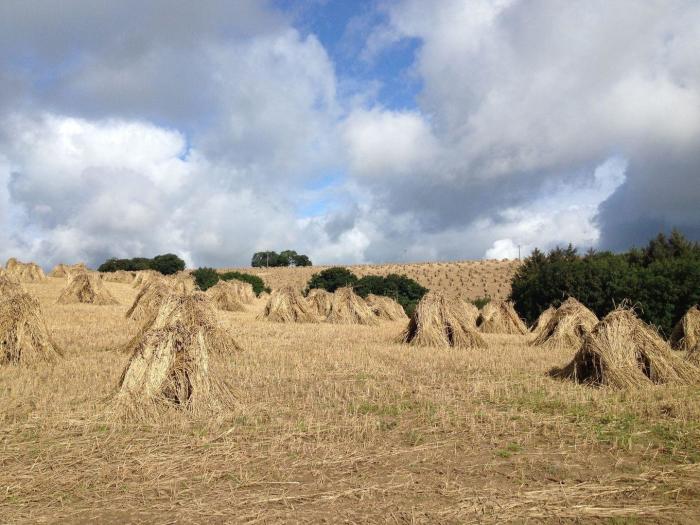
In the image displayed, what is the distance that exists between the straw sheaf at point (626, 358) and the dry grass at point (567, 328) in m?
6.54

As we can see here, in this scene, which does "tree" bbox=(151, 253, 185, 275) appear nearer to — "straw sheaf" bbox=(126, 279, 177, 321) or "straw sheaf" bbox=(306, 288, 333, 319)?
"straw sheaf" bbox=(306, 288, 333, 319)

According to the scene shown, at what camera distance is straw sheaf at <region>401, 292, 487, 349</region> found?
17094 millimetres

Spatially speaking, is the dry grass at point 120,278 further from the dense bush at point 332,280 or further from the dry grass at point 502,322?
the dry grass at point 502,322

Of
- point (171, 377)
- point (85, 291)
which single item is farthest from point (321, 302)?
point (171, 377)

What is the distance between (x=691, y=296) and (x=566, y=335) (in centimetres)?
983

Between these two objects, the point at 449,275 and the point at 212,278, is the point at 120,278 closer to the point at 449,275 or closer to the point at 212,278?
the point at 212,278

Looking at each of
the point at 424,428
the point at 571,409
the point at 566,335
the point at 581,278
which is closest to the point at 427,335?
the point at 566,335

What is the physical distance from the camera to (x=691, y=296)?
2412 centimetres

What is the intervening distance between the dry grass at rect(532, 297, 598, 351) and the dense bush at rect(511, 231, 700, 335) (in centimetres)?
381

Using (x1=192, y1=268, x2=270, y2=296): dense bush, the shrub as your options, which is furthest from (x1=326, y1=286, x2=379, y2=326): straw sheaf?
the shrub

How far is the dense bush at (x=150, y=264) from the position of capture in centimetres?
7538

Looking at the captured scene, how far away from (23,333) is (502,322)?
1978cm

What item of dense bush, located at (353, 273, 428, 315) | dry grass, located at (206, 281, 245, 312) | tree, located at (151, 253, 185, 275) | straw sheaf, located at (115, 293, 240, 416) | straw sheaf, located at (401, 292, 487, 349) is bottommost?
straw sheaf, located at (115, 293, 240, 416)

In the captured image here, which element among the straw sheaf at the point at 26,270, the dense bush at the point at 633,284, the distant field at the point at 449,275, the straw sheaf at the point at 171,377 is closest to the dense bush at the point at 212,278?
the distant field at the point at 449,275
